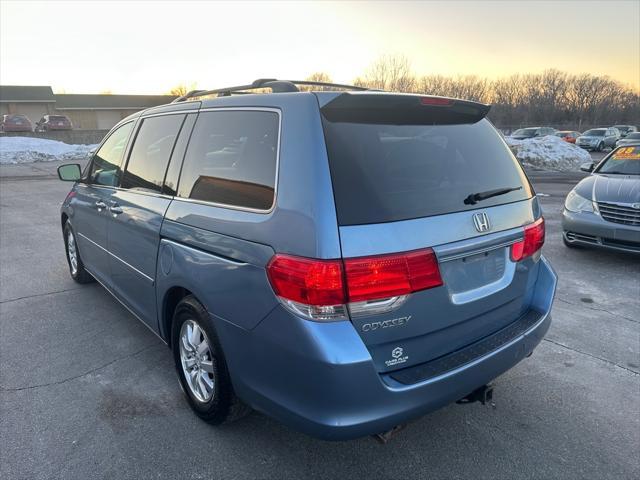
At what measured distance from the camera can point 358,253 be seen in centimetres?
191

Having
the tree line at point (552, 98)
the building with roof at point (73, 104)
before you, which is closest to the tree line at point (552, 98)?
the tree line at point (552, 98)

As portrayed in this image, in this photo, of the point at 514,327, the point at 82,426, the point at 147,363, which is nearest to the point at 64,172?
the point at 147,363

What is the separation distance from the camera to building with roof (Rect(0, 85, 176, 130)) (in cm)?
5119

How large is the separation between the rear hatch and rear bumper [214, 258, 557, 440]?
0.33 ft

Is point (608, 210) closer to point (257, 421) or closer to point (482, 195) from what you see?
point (482, 195)

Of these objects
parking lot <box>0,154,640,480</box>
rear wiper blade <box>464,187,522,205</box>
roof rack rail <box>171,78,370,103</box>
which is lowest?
parking lot <box>0,154,640,480</box>

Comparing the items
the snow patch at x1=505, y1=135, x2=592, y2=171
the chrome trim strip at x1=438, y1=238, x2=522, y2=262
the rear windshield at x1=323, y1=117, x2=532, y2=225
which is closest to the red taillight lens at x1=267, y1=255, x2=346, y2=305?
the rear windshield at x1=323, y1=117, x2=532, y2=225

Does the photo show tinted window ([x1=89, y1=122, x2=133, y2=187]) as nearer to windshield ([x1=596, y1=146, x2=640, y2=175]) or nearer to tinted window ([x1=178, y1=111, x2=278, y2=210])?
tinted window ([x1=178, y1=111, x2=278, y2=210])

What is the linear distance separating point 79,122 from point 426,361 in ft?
200

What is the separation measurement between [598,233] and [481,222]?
455 centimetres

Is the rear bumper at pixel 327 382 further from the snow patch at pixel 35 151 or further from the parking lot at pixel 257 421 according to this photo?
the snow patch at pixel 35 151

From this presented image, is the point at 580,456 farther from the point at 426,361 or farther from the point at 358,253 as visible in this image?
the point at 358,253

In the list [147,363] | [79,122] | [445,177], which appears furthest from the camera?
[79,122]

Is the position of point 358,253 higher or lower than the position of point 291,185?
lower
